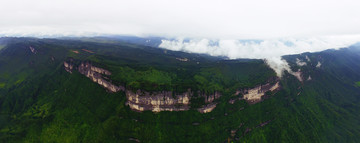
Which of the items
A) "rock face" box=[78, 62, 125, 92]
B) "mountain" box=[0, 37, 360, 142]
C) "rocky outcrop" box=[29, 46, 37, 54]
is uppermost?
"rocky outcrop" box=[29, 46, 37, 54]

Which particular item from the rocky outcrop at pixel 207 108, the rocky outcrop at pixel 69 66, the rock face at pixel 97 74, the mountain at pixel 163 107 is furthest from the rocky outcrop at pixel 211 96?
the rocky outcrop at pixel 69 66

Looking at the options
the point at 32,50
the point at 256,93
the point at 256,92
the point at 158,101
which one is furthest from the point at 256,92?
the point at 32,50

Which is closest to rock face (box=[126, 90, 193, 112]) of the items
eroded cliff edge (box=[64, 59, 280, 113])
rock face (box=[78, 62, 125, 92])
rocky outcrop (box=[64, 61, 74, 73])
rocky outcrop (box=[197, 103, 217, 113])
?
eroded cliff edge (box=[64, 59, 280, 113])

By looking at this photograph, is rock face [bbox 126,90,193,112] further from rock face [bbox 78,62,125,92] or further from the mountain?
rock face [bbox 78,62,125,92]

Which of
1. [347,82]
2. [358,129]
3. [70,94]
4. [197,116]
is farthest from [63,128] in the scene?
[347,82]

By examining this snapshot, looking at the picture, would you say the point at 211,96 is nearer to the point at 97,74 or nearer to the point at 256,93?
the point at 256,93

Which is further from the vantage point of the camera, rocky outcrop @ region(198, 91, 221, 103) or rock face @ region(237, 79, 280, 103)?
rock face @ region(237, 79, 280, 103)
